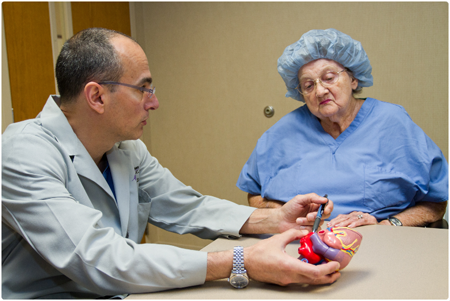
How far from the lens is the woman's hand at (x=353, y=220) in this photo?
1.43m

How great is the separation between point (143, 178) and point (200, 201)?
0.88ft

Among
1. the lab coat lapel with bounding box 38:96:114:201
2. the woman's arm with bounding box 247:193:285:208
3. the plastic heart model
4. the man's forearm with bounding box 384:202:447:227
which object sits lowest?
the woman's arm with bounding box 247:193:285:208

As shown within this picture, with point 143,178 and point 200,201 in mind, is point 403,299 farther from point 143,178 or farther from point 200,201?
point 143,178

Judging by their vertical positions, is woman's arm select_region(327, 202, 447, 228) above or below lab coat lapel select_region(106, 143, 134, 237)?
below

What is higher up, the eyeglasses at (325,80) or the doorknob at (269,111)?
the eyeglasses at (325,80)

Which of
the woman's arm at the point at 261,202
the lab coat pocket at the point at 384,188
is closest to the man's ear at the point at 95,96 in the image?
the woman's arm at the point at 261,202

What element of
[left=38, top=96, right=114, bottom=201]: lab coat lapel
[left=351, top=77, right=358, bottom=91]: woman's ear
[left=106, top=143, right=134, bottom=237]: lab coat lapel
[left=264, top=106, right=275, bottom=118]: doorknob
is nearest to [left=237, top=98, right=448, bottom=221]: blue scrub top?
[left=351, top=77, right=358, bottom=91]: woman's ear

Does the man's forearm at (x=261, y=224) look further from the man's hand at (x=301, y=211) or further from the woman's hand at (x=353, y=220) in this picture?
the woman's hand at (x=353, y=220)

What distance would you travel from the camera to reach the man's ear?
1251mm

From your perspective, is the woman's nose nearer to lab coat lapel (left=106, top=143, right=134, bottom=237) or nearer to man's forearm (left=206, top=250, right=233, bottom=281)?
lab coat lapel (left=106, top=143, right=134, bottom=237)

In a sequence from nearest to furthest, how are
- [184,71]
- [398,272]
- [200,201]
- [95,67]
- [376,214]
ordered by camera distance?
[398,272]
[95,67]
[200,201]
[376,214]
[184,71]

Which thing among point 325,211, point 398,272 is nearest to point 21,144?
point 325,211

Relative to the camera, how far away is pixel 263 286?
939 millimetres

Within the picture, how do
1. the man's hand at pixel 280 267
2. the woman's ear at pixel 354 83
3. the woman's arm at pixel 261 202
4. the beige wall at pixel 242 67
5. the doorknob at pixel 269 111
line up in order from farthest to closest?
the doorknob at pixel 269 111
the beige wall at pixel 242 67
the woman's ear at pixel 354 83
the woman's arm at pixel 261 202
the man's hand at pixel 280 267
